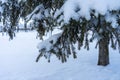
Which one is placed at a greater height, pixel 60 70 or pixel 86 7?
pixel 86 7

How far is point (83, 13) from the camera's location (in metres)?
4.95

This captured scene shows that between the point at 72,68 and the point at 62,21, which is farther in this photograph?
the point at 72,68

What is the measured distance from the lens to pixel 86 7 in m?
4.92

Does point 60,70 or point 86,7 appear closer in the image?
point 86,7

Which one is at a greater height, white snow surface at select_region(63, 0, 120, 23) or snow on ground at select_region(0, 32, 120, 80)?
white snow surface at select_region(63, 0, 120, 23)

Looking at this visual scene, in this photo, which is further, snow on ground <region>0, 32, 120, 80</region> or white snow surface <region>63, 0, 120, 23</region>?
snow on ground <region>0, 32, 120, 80</region>

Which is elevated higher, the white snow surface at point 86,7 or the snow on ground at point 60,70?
the white snow surface at point 86,7

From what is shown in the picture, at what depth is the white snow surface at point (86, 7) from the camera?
4766mm

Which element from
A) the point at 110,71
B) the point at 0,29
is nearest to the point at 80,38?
the point at 110,71

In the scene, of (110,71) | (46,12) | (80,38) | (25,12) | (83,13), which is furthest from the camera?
(110,71)

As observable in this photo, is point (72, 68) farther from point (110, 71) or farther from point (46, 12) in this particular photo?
point (46, 12)

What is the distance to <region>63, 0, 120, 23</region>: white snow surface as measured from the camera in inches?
188

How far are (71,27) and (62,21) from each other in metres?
0.20

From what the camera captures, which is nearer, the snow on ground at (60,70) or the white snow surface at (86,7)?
the white snow surface at (86,7)
